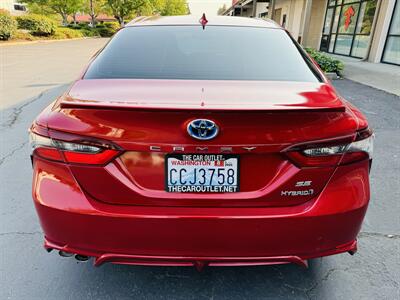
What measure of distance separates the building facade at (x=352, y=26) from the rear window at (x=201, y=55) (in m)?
10.9

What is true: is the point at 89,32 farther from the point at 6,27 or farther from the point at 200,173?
the point at 200,173

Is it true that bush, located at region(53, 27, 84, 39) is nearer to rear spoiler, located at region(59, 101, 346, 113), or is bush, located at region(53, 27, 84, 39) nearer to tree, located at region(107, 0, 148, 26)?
tree, located at region(107, 0, 148, 26)

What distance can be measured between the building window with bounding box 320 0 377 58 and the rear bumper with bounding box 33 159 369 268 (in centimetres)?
1408

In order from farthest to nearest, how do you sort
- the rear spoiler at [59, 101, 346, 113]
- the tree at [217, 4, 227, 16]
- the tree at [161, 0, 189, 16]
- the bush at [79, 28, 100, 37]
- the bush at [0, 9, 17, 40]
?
the tree at [161, 0, 189, 16] → the tree at [217, 4, 227, 16] → the bush at [79, 28, 100, 37] → the bush at [0, 9, 17, 40] → the rear spoiler at [59, 101, 346, 113]

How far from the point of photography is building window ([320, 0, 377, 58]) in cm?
1391

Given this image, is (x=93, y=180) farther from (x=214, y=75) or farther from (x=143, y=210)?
(x=214, y=75)

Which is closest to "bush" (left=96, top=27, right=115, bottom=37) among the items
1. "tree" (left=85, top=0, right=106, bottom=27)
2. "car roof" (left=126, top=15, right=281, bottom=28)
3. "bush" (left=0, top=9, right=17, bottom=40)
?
"tree" (left=85, top=0, right=106, bottom=27)

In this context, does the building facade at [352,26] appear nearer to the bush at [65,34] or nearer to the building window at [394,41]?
the building window at [394,41]

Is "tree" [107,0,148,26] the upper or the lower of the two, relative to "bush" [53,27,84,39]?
upper

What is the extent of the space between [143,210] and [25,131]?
4.06m

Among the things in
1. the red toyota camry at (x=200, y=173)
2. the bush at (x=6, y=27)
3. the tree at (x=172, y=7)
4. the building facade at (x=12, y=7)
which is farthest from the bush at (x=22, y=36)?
the tree at (x=172, y=7)

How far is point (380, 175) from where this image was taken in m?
3.69

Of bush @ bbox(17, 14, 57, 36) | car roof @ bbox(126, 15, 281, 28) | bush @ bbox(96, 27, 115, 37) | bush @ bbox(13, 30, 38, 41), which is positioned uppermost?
car roof @ bbox(126, 15, 281, 28)

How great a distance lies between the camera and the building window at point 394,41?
11555 mm
